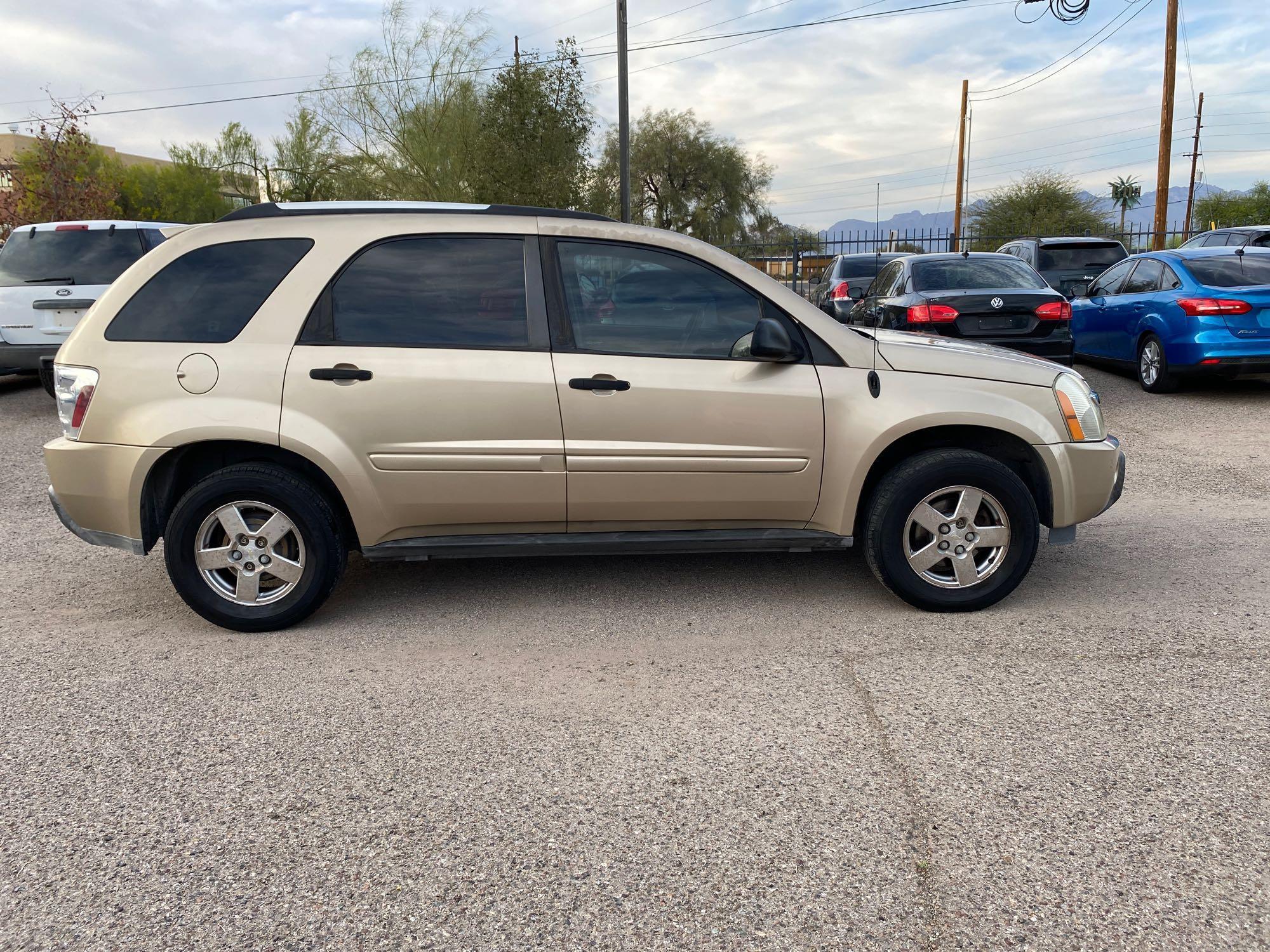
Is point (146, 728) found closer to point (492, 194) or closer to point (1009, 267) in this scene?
point (1009, 267)

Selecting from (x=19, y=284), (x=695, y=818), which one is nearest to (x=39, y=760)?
(x=695, y=818)

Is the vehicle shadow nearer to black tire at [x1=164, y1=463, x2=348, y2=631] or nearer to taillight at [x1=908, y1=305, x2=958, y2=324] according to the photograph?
black tire at [x1=164, y1=463, x2=348, y2=631]

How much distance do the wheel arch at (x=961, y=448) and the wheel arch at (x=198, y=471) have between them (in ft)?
7.72

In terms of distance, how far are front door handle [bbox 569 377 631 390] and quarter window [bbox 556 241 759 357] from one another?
15cm

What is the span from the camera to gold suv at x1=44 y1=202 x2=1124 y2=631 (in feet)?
13.4

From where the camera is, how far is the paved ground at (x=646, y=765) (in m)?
2.36

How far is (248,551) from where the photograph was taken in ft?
13.7

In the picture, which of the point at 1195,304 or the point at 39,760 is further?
the point at 1195,304

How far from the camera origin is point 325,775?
3.03 m

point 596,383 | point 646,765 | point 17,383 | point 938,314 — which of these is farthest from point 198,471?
point 17,383

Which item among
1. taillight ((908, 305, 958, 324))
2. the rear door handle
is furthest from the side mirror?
taillight ((908, 305, 958, 324))

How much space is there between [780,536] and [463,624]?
151 cm

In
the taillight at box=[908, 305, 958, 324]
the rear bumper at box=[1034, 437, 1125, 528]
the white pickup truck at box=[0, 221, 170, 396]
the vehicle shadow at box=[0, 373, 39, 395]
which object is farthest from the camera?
the vehicle shadow at box=[0, 373, 39, 395]

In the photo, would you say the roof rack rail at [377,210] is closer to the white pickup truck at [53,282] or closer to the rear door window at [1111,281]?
the white pickup truck at [53,282]
